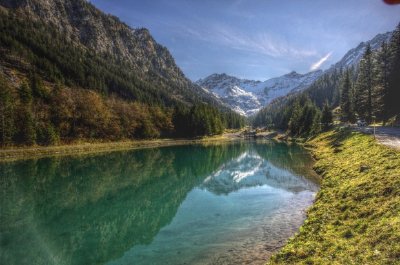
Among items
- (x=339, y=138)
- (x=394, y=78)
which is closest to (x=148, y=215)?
(x=339, y=138)

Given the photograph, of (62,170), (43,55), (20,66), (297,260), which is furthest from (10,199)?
(43,55)

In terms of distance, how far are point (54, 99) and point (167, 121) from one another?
4975 cm

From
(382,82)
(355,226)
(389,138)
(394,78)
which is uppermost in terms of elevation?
(394,78)

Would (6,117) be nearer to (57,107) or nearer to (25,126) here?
(25,126)

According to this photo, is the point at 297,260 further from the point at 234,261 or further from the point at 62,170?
the point at 62,170

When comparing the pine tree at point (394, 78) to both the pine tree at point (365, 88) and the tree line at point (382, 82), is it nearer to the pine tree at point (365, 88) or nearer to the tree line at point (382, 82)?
the tree line at point (382, 82)

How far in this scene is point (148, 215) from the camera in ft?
92.9

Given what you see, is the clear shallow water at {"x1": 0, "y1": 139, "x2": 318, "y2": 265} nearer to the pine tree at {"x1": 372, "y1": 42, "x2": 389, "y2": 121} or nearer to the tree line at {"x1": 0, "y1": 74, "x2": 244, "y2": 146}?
the tree line at {"x1": 0, "y1": 74, "x2": 244, "y2": 146}

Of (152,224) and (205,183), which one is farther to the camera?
(205,183)

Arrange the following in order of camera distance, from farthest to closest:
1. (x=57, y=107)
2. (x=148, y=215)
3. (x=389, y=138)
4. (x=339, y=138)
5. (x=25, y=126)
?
1. (x=57, y=107)
2. (x=25, y=126)
3. (x=339, y=138)
4. (x=389, y=138)
5. (x=148, y=215)

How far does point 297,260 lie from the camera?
15.1 m

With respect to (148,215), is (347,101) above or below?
above

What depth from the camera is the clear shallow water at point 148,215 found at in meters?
18.8

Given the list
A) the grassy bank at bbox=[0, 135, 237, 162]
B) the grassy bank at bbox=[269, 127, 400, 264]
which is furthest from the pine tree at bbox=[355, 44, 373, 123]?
the grassy bank at bbox=[0, 135, 237, 162]
